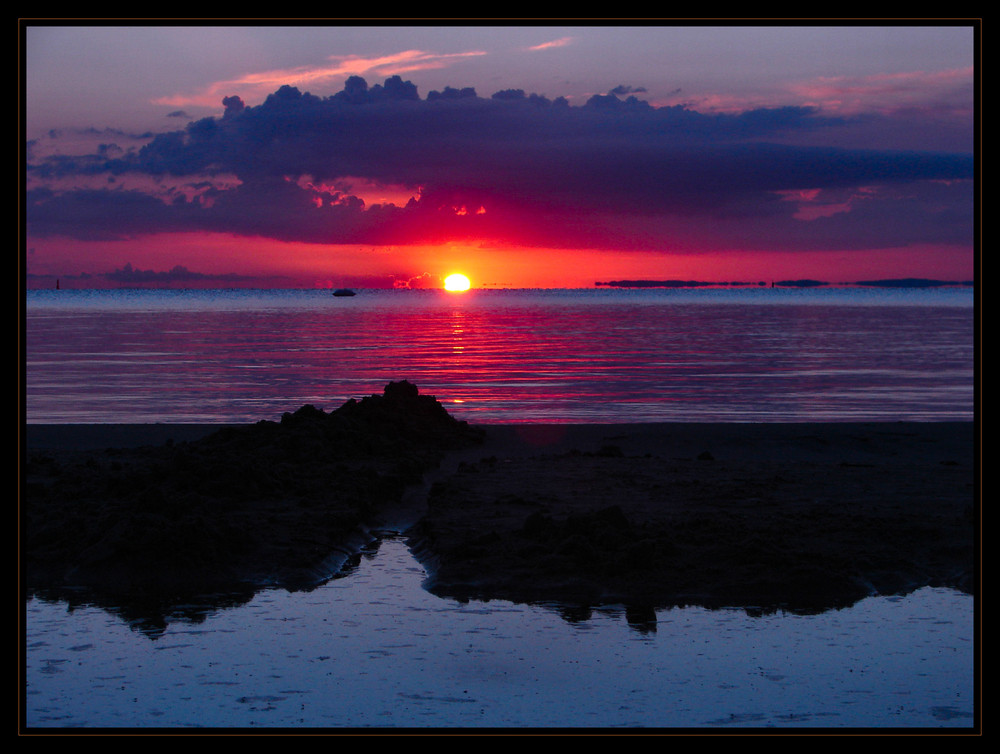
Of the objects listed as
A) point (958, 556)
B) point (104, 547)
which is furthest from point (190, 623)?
point (958, 556)

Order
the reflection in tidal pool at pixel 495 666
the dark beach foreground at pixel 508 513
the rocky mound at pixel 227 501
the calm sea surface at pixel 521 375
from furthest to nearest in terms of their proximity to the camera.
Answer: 1. the calm sea surface at pixel 521 375
2. the rocky mound at pixel 227 501
3. the dark beach foreground at pixel 508 513
4. the reflection in tidal pool at pixel 495 666

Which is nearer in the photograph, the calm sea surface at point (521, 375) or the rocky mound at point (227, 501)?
the rocky mound at point (227, 501)

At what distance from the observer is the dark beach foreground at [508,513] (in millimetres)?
8070

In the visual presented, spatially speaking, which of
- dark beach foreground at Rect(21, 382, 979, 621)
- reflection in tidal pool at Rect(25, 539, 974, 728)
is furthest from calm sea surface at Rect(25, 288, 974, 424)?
reflection in tidal pool at Rect(25, 539, 974, 728)

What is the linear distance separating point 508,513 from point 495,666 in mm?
3951

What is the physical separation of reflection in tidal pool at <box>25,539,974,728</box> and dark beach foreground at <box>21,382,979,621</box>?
1.48 feet

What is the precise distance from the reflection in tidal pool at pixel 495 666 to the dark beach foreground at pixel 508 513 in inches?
17.7

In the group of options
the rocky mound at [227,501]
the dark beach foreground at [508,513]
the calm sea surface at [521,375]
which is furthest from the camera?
the calm sea surface at [521,375]

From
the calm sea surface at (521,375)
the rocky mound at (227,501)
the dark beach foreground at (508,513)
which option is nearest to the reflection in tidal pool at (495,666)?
the dark beach foreground at (508,513)

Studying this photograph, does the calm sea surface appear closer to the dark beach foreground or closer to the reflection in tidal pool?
the dark beach foreground

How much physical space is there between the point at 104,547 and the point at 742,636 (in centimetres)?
564

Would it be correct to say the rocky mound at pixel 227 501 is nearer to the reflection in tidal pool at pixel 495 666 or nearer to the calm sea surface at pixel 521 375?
the reflection in tidal pool at pixel 495 666

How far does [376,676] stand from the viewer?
616 cm

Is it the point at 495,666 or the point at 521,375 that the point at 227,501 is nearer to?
the point at 495,666
